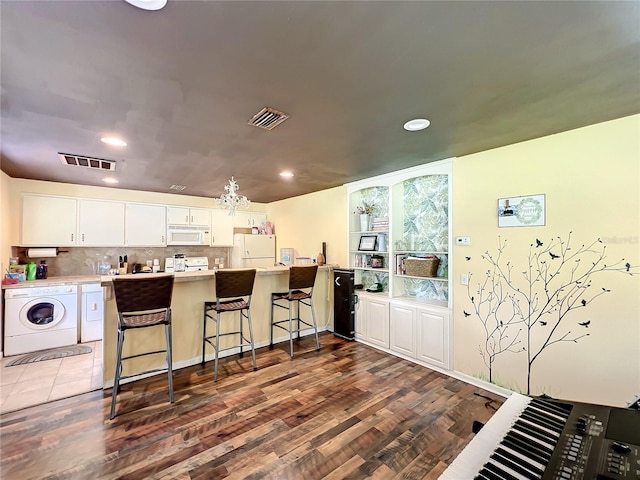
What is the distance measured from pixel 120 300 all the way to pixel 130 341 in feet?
2.81

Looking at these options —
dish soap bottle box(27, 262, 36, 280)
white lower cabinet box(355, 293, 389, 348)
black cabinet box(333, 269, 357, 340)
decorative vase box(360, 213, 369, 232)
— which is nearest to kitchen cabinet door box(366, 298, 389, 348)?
white lower cabinet box(355, 293, 389, 348)

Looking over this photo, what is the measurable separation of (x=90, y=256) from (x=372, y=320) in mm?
4708

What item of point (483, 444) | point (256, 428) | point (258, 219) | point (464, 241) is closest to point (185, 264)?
point (258, 219)

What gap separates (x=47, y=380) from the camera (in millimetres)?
2957

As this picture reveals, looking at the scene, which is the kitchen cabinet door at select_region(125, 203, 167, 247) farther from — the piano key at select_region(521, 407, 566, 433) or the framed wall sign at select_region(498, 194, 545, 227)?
the piano key at select_region(521, 407, 566, 433)

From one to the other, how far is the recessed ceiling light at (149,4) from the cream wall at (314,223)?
141 inches

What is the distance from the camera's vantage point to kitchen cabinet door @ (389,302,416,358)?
138 inches

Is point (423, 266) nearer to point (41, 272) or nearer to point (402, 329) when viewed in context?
point (402, 329)

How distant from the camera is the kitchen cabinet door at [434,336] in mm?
3160

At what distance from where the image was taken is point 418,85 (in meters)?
1.68

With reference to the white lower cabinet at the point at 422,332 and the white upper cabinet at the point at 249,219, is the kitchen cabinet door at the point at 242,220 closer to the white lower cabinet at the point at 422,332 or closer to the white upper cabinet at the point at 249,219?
the white upper cabinet at the point at 249,219

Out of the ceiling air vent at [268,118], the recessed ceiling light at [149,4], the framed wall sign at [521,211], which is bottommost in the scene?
the framed wall sign at [521,211]

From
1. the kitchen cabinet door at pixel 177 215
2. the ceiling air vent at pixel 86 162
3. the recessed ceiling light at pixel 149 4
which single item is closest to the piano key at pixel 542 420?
the recessed ceiling light at pixel 149 4

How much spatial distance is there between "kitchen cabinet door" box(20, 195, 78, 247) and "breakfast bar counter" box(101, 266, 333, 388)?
7.79 ft
